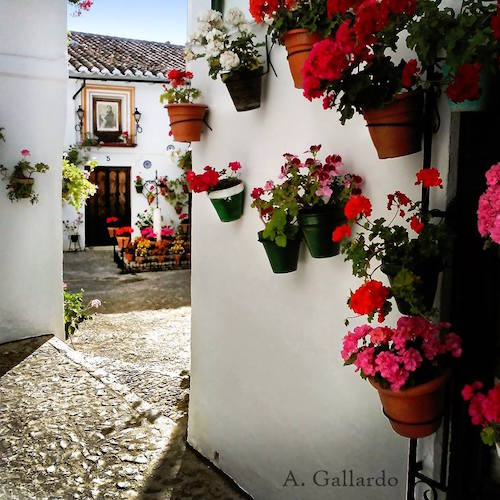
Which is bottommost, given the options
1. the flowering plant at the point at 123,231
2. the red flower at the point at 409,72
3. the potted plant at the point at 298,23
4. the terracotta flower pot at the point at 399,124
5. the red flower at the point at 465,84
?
the flowering plant at the point at 123,231

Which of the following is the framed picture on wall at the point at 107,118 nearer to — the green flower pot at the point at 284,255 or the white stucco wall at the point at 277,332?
the white stucco wall at the point at 277,332

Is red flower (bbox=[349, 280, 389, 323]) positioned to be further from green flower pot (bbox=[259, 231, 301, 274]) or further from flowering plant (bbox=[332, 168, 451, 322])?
green flower pot (bbox=[259, 231, 301, 274])

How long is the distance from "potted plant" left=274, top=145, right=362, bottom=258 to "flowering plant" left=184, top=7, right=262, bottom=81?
0.80 metres

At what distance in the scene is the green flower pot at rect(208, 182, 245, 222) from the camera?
135 inches

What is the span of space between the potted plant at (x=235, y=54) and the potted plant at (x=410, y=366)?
166 centimetres

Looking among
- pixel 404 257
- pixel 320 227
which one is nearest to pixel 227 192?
pixel 320 227

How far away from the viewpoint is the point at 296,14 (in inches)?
100

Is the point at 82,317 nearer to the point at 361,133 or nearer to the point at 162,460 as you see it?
the point at 162,460

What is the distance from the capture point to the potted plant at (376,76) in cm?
195

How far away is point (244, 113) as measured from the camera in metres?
3.50

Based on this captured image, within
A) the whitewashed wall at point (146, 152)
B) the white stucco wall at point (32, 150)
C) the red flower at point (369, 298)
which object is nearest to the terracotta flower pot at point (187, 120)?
the red flower at point (369, 298)

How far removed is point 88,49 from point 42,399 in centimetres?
1550

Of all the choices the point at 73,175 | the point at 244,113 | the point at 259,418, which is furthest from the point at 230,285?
the point at 73,175

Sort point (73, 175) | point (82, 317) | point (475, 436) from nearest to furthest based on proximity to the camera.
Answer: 1. point (475, 436)
2. point (73, 175)
3. point (82, 317)
